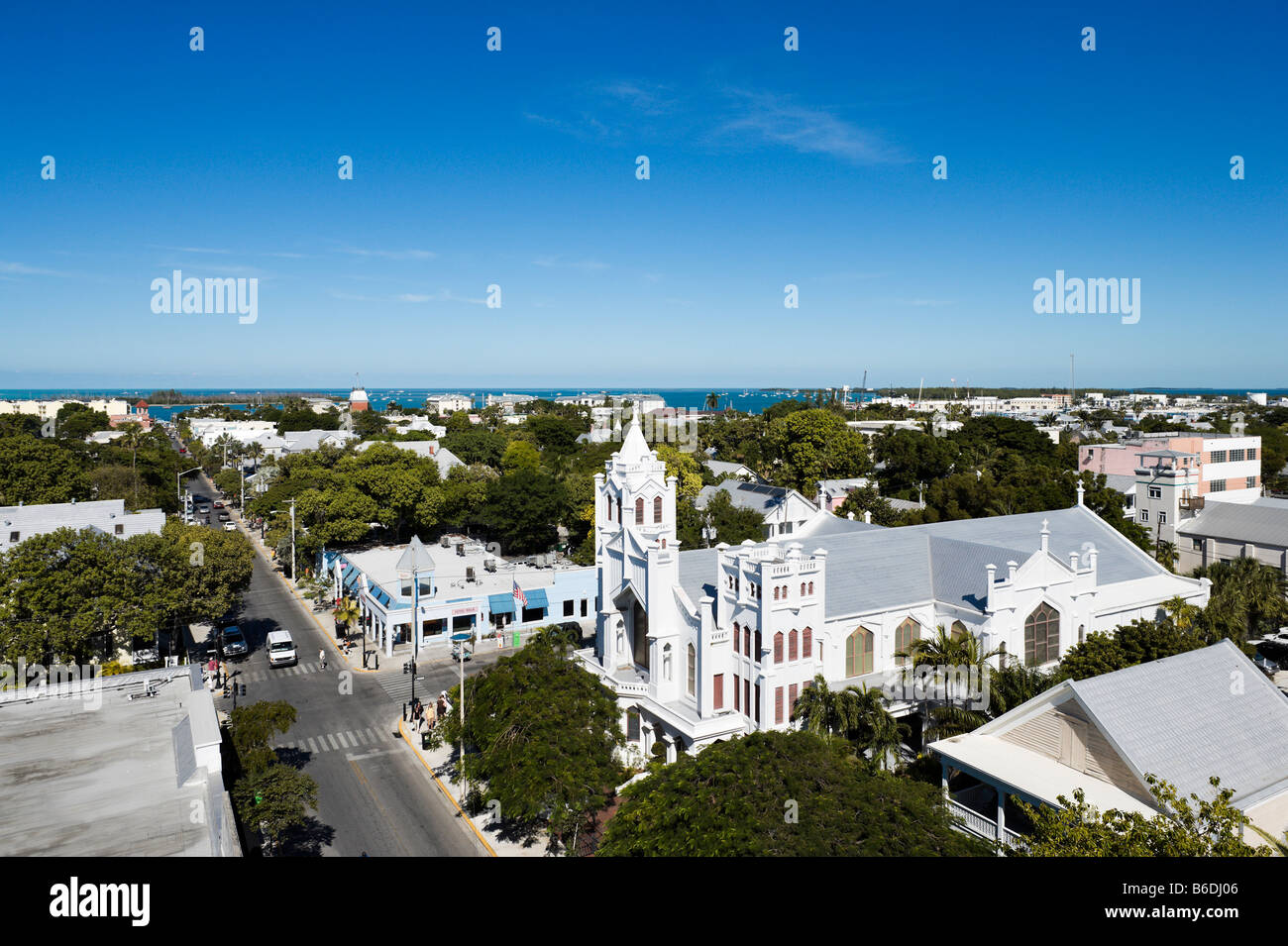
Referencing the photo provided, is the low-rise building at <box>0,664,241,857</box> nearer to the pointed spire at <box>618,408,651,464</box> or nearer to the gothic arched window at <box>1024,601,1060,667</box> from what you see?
the pointed spire at <box>618,408,651,464</box>

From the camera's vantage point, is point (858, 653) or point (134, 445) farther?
point (134, 445)

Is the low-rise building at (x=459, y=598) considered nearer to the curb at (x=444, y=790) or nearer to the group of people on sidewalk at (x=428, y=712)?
the group of people on sidewalk at (x=428, y=712)

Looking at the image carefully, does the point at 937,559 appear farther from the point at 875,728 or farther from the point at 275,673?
the point at 275,673

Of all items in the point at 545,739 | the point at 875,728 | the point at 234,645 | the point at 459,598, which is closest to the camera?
the point at 545,739

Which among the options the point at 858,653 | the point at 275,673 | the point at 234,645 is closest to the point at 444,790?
the point at 858,653

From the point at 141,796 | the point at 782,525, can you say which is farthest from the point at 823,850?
the point at 782,525

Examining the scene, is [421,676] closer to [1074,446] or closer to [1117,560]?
[1117,560]
